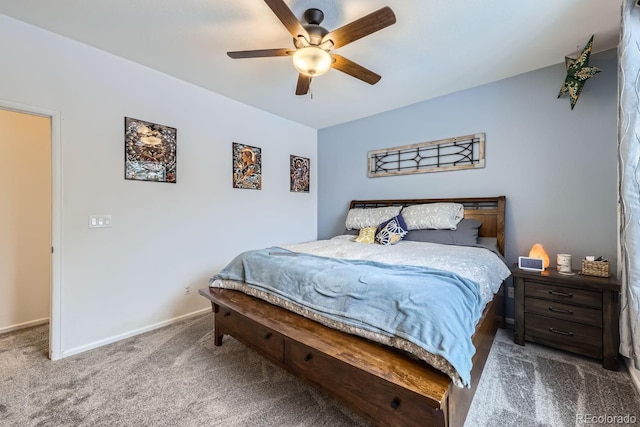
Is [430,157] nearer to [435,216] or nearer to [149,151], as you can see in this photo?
[435,216]

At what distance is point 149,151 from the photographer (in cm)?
271

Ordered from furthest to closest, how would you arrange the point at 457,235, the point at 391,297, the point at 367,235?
the point at 367,235
the point at 457,235
the point at 391,297

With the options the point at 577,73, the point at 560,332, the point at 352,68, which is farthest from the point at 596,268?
the point at 352,68

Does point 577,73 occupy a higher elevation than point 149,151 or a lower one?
higher

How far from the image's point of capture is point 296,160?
4.27 meters

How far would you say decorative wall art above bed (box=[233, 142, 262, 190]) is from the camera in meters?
3.44

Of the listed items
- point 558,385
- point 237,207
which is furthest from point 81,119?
point 558,385

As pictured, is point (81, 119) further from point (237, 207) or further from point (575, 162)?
point (575, 162)

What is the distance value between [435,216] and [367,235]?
0.79 m

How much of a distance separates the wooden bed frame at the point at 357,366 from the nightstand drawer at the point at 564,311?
1.89ft

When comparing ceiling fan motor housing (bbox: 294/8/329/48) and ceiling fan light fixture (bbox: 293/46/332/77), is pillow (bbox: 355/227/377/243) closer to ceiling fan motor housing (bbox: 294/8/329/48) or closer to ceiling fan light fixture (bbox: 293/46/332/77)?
ceiling fan light fixture (bbox: 293/46/332/77)

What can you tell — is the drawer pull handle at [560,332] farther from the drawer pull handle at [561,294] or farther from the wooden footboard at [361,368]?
the wooden footboard at [361,368]

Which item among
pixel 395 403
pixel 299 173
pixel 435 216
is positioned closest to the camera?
pixel 395 403

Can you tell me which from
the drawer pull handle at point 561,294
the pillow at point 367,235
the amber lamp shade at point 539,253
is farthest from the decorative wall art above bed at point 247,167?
the drawer pull handle at point 561,294
